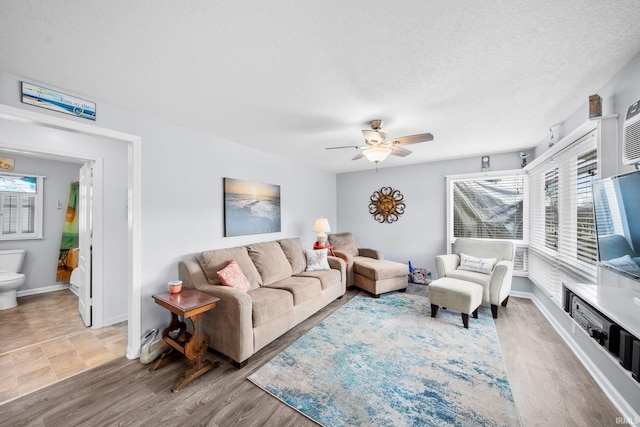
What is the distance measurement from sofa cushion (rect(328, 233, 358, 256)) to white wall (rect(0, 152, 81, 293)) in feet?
Answer: 16.0

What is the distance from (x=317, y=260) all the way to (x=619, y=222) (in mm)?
3091

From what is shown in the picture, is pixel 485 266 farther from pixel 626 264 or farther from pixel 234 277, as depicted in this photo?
pixel 234 277

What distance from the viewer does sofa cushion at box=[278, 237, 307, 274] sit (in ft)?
12.1

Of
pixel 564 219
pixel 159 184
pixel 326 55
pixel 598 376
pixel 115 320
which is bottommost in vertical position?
pixel 115 320

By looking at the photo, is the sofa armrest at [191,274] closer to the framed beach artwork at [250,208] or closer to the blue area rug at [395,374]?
the framed beach artwork at [250,208]

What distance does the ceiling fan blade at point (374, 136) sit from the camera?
2.32 meters

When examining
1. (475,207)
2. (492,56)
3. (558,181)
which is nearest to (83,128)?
(492,56)

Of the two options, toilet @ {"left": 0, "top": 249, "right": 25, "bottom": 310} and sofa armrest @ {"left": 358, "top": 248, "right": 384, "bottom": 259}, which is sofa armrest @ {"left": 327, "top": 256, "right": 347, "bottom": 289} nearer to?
sofa armrest @ {"left": 358, "top": 248, "right": 384, "bottom": 259}

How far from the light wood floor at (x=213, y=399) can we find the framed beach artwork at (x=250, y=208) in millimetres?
1628

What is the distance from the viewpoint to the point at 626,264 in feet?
4.57

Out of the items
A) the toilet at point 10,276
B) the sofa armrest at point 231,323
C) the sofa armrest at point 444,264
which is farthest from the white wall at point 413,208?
the toilet at point 10,276

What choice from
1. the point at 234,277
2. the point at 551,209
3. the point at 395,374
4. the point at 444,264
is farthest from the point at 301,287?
the point at 551,209

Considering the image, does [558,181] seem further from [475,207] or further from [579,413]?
[579,413]

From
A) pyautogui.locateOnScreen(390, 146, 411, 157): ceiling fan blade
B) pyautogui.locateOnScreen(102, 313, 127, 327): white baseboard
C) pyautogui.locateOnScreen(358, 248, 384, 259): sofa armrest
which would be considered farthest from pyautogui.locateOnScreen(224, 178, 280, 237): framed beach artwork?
pyautogui.locateOnScreen(390, 146, 411, 157): ceiling fan blade
